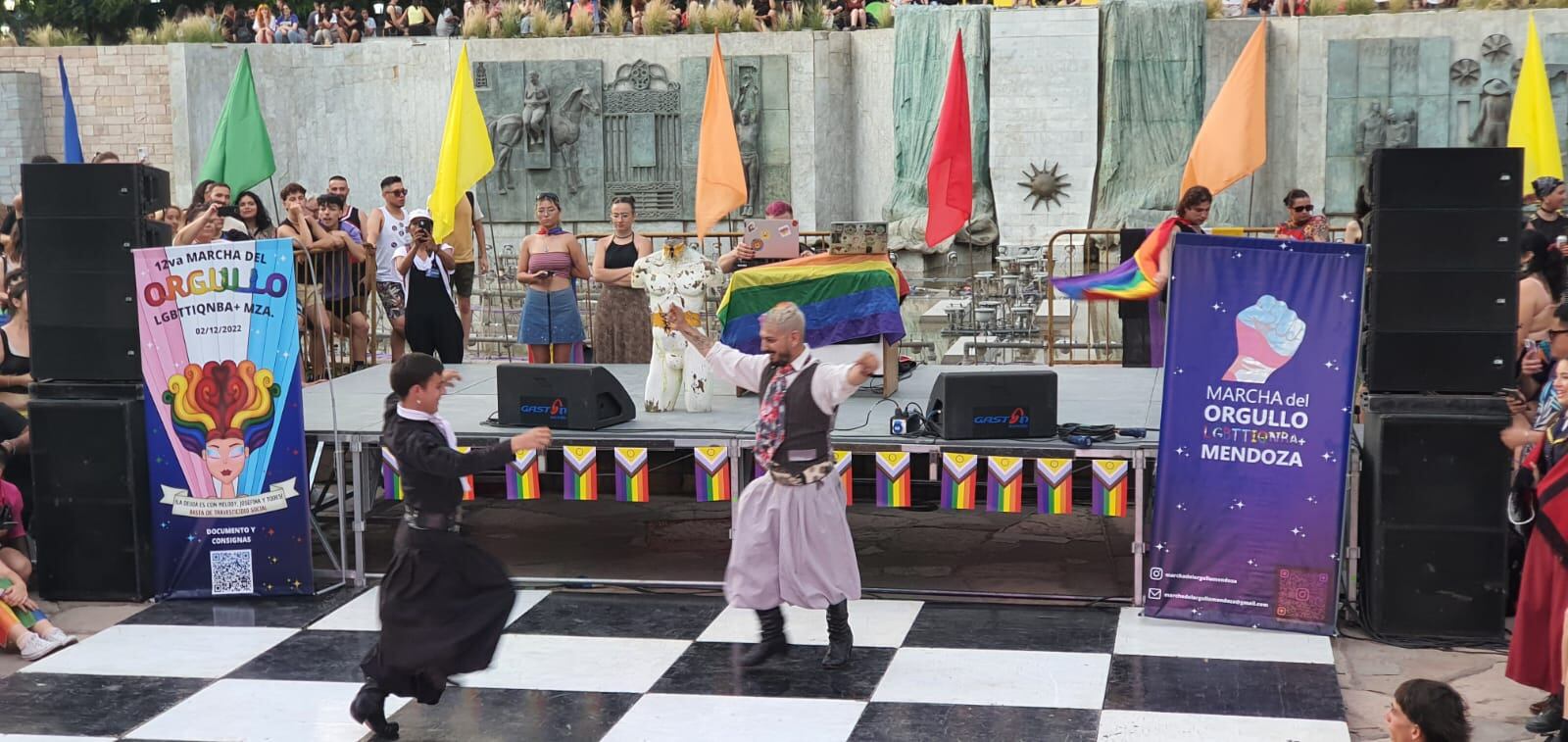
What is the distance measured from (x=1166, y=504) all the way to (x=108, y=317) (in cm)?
506

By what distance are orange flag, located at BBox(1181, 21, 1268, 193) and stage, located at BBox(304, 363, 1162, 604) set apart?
1403 mm

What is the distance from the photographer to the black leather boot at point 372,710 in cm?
593

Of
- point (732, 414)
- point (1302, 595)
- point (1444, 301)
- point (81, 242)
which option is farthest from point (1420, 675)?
point (81, 242)

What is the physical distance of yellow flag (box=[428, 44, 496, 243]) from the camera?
412 inches

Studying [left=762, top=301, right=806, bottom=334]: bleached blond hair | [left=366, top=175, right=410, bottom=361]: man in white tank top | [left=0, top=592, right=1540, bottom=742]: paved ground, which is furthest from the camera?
[left=366, top=175, right=410, bottom=361]: man in white tank top

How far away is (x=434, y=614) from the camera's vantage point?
19.2 feet

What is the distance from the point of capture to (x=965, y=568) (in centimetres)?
879

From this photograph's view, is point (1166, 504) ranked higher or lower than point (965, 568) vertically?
higher

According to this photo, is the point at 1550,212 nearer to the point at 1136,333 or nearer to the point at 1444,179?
the point at 1136,333

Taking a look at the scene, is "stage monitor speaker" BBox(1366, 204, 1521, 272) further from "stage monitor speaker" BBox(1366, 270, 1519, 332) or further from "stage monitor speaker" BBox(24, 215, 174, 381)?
"stage monitor speaker" BBox(24, 215, 174, 381)

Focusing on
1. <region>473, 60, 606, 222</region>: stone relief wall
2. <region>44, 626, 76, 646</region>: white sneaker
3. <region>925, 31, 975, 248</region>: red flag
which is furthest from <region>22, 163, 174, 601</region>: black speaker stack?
<region>473, 60, 606, 222</region>: stone relief wall

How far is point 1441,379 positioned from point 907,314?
484 inches

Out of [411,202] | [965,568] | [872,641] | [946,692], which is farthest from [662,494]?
[411,202]

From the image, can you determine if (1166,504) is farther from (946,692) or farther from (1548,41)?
(1548,41)
